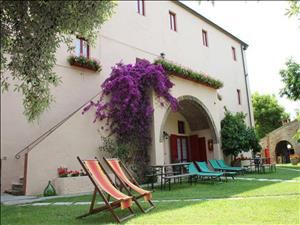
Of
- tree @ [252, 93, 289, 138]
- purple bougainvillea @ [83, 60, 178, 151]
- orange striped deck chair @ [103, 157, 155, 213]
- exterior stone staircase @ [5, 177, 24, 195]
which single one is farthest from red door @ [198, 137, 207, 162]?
tree @ [252, 93, 289, 138]

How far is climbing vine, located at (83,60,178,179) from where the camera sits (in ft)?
38.8

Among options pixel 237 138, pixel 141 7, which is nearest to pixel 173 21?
pixel 141 7

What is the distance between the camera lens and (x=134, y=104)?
38.9ft

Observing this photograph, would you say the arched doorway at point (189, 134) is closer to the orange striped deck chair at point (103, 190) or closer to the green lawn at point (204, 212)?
the green lawn at point (204, 212)

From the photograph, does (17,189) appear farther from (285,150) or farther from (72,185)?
(285,150)

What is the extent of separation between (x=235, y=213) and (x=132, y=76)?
8.21m

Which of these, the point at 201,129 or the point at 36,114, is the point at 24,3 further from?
the point at 201,129

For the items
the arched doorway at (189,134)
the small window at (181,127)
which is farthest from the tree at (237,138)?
the small window at (181,127)

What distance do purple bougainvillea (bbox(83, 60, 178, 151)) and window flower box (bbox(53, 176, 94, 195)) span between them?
2505 millimetres

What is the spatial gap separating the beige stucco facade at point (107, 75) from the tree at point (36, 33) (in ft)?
2.22

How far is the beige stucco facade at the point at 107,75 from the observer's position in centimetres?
998

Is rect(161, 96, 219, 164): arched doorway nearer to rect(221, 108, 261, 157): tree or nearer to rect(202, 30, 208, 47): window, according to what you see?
rect(221, 108, 261, 157): tree

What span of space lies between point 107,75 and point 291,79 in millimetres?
11730

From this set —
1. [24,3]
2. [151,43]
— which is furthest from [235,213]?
[151,43]
